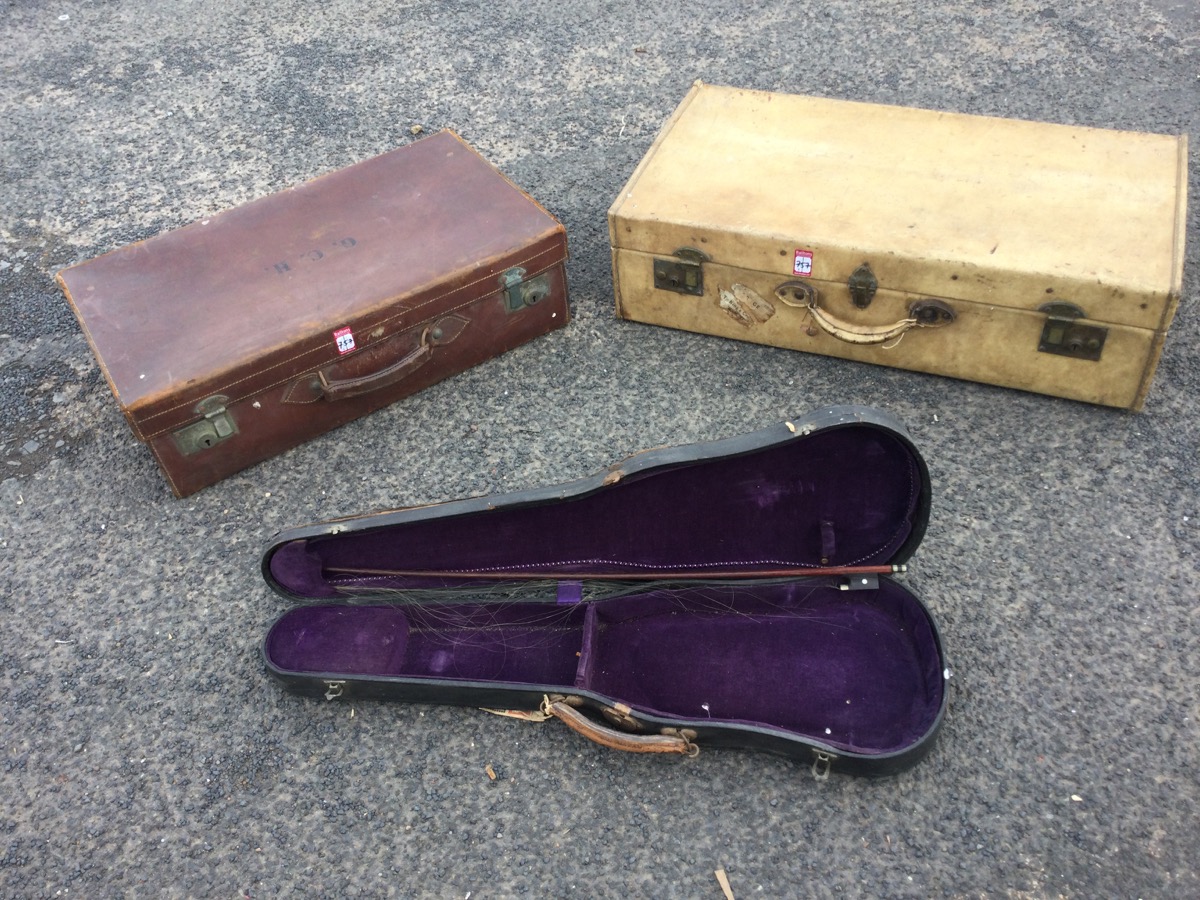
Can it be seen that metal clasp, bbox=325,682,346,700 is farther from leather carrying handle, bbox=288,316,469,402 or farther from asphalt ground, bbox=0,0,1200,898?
leather carrying handle, bbox=288,316,469,402

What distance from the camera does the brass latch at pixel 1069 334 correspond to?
8.32 feet

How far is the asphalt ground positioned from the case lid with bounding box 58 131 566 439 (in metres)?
0.34

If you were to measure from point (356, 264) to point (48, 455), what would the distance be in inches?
41.4

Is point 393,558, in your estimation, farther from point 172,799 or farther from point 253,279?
point 253,279

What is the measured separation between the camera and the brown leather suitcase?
2566 mm

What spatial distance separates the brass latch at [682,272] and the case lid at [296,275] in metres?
0.30

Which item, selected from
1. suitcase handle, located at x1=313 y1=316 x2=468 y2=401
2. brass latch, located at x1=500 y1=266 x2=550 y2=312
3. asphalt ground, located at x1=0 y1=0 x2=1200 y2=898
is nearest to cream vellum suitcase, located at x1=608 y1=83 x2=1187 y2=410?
asphalt ground, located at x1=0 y1=0 x2=1200 y2=898

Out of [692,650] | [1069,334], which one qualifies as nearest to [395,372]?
[692,650]

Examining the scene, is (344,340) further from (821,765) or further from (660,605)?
(821,765)

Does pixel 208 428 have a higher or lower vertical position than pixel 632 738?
higher

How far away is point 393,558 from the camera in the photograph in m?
2.27

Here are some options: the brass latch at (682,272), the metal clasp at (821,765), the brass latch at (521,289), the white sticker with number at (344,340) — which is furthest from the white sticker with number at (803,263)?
the metal clasp at (821,765)

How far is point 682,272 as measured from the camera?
2898 millimetres

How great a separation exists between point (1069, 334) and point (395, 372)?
1797 millimetres
